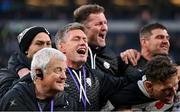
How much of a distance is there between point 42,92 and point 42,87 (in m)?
0.04

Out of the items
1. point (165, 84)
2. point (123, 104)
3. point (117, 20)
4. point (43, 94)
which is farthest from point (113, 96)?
point (117, 20)

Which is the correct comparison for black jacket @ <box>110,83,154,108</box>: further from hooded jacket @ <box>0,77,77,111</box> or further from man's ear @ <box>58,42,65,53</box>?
hooded jacket @ <box>0,77,77,111</box>

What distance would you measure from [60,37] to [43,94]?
2.74ft

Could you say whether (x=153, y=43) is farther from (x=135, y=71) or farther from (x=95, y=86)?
(x=95, y=86)

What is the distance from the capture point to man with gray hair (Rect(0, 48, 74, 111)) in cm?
435

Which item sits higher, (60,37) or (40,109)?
(60,37)

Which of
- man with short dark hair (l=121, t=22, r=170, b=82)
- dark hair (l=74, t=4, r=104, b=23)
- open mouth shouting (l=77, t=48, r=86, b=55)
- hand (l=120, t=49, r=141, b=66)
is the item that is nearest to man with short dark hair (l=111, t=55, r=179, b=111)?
open mouth shouting (l=77, t=48, r=86, b=55)

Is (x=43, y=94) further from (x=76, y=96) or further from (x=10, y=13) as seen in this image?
(x=10, y=13)

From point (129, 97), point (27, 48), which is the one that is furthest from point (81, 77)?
point (27, 48)

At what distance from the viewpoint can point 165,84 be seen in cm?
470

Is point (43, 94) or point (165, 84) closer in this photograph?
point (43, 94)

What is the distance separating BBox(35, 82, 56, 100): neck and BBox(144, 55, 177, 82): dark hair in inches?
30.5

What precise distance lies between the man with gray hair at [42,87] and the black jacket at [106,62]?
1.09 meters

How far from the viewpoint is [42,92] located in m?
4.39
